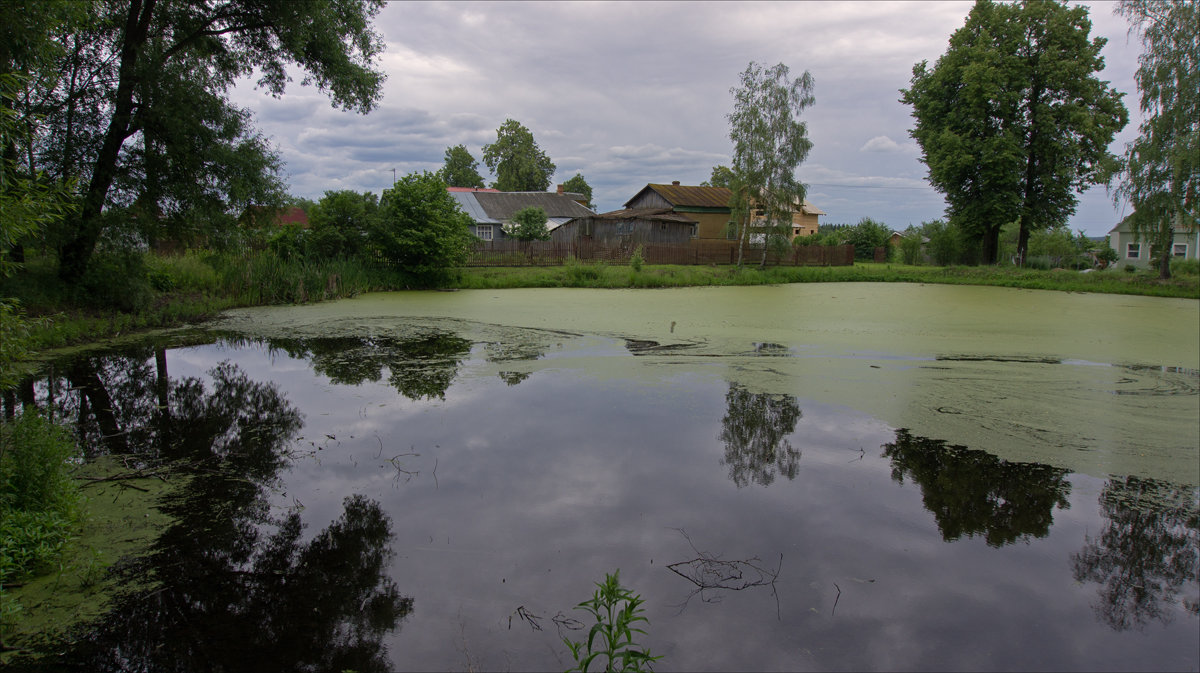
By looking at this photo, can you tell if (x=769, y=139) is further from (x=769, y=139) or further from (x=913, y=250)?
(x=913, y=250)

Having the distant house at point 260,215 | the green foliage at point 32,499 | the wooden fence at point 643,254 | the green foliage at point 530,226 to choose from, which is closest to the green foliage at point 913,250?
the wooden fence at point 643,254

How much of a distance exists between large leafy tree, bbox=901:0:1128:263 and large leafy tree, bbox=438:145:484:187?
36151 millimetres

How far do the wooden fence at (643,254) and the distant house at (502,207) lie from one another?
8.96 meters

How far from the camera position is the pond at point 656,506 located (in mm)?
2252

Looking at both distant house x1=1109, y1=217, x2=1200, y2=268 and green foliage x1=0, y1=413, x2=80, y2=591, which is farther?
distant house x1=1109, y1=217, x2=1200, y2=268

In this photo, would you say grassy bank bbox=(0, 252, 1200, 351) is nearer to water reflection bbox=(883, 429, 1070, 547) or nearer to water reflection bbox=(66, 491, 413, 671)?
water reflection bbox=(66, 491, 413, 671)

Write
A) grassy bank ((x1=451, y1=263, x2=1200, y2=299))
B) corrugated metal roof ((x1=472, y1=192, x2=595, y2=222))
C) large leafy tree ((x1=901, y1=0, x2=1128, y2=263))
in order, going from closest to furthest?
1. grassy bank ((x1=451, y1=263, x2=1200, y2=299))
2. large leafy tree ((x1=901, y1=0, x2=1128, y2=263))
3. corrugated metal roof ((x1=472, y1=192, x2=595, y2=222))

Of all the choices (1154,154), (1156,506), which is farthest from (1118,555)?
(1154,154)

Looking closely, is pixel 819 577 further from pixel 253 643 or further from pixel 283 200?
pixel 283 200

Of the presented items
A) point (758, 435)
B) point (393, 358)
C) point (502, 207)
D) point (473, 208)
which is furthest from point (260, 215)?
point (502, 207)

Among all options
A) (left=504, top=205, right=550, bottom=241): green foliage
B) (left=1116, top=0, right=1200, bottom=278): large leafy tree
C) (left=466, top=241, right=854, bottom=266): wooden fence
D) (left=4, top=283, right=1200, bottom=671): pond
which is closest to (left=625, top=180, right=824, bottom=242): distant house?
(left=466, top=241, right=854, bottom=266): wooden fence

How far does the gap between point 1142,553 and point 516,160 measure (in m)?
47.8

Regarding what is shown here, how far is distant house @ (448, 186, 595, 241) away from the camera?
32000 millimetres

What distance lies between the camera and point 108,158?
355 inches
